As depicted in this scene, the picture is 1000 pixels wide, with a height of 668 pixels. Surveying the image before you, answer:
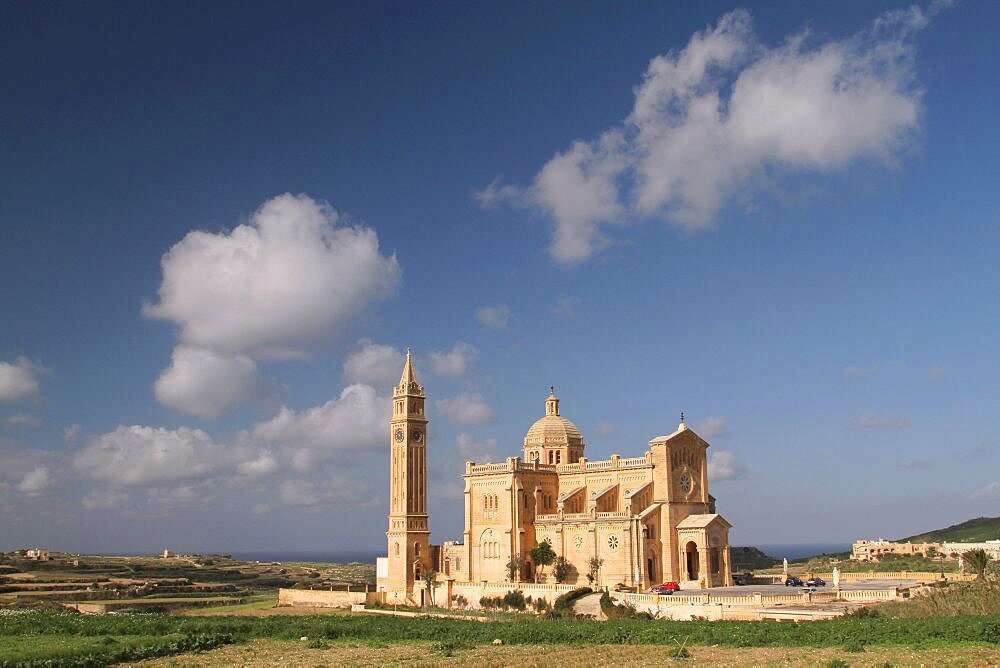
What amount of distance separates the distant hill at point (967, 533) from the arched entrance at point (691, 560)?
68180mm

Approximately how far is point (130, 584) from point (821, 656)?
82.0m

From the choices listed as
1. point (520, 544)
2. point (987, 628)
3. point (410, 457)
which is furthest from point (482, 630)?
point (410, 457)

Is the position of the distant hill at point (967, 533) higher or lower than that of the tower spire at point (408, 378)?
lower

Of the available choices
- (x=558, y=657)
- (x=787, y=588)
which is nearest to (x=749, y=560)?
(x=787, y=588)

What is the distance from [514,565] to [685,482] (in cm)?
1317

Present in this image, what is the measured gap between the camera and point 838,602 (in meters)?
46.0

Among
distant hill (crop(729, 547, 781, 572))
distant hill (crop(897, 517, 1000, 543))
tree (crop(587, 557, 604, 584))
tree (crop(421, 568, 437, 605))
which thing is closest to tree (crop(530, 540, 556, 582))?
tree (crop(587, 557, 604, 584))

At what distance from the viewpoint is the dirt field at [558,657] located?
28516 mm

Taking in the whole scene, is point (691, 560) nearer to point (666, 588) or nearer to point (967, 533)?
point (666, 588)

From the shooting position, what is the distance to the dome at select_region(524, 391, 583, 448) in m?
73.4

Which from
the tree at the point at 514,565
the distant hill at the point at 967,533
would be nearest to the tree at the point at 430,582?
the tree at the point at 514,565

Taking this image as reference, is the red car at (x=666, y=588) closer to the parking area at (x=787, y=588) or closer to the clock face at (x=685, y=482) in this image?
the parking area at (x=787, y=588)

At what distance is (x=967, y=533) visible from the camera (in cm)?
12531

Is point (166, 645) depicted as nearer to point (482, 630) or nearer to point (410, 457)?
point (482, 630)
